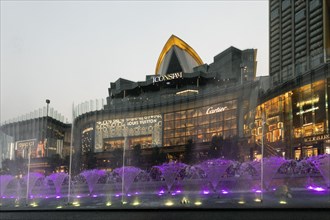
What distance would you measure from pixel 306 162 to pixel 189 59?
114591mm

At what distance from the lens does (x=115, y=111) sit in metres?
109

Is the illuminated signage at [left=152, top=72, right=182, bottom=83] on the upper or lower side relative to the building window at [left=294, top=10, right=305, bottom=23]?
lower

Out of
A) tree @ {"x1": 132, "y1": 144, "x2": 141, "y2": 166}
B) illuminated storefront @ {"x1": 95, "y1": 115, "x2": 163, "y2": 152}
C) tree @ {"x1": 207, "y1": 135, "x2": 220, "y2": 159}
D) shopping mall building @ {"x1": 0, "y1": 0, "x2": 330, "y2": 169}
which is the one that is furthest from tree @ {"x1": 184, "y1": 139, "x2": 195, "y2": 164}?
illuminated storefront @ {"x1": 95, "y1": 115, "x2": 163, "y2": 152}

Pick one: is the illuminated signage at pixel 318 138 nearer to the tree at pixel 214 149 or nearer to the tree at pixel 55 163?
the tree at pixel 214 149

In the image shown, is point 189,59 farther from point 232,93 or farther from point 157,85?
point 232,93

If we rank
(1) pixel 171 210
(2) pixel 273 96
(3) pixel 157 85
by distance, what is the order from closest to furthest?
(1) pixel 171 210 < (2) pixel 273 96 < (3) pixel 157 85

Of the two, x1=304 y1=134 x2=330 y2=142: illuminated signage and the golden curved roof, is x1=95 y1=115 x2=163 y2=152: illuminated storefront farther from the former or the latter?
the golden curved roof

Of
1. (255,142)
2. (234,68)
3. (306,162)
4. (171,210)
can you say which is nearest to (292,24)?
(234,68)

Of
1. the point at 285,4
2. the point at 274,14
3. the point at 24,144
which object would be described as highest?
the point at 285,4

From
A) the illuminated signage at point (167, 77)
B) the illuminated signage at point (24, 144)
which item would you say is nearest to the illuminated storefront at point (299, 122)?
the illuminated signage at point (167, 77)

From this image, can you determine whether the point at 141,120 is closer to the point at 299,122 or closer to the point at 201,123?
the point at 201,123

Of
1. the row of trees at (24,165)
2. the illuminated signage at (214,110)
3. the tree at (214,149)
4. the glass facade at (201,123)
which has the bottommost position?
the row of trees at (24,165)

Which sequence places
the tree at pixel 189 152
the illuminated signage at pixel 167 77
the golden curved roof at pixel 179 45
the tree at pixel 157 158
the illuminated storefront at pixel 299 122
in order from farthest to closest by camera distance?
the golden curved roof at pixel 179 45, the illuminated signage at pixel 167 77, the tree at pixel 157 158, the tree at pixel 189 152, the illuminated storefront at pixel 299 122

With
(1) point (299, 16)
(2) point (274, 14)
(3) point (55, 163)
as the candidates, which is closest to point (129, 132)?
(3) point (55, 163)
